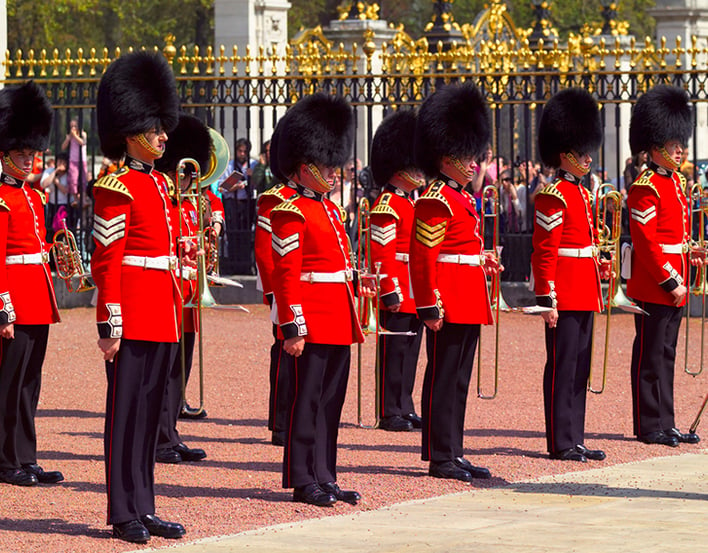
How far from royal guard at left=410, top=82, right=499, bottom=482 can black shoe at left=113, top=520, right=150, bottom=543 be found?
6.20ft

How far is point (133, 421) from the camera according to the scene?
7.48 meters

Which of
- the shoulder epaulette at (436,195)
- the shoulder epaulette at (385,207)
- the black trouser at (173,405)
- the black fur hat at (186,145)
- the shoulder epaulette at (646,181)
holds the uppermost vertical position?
the black fur hat at (186,145)

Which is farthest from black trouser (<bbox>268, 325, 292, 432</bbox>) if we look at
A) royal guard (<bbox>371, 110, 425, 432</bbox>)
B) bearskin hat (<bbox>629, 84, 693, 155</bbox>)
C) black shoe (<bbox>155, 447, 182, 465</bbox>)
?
bearskin hat (<bbox>629, 84, 693, 155</bbox>)

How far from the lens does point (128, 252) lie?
750 centimetres

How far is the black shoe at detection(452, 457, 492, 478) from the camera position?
877cm

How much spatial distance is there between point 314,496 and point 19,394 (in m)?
1.64

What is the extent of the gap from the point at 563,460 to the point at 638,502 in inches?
52.4

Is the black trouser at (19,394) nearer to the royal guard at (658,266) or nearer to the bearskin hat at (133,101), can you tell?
the bearskin hat at (133,101)

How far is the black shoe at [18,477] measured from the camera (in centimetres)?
861

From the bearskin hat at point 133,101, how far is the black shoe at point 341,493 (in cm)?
160

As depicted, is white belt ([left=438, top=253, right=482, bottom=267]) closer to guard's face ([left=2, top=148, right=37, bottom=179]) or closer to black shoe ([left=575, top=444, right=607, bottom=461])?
black shoe ([left=575, top=444, right=607, bottom=461])

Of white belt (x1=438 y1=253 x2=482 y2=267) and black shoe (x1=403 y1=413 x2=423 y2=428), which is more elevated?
white belt (x1=438 y1=253 x2=482 y2=267)

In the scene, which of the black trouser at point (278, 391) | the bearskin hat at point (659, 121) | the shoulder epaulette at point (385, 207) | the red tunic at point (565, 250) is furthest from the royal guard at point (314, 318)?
the bearskin hat at point (659, 121)

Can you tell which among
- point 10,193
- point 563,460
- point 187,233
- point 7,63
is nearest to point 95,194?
point 10,193
